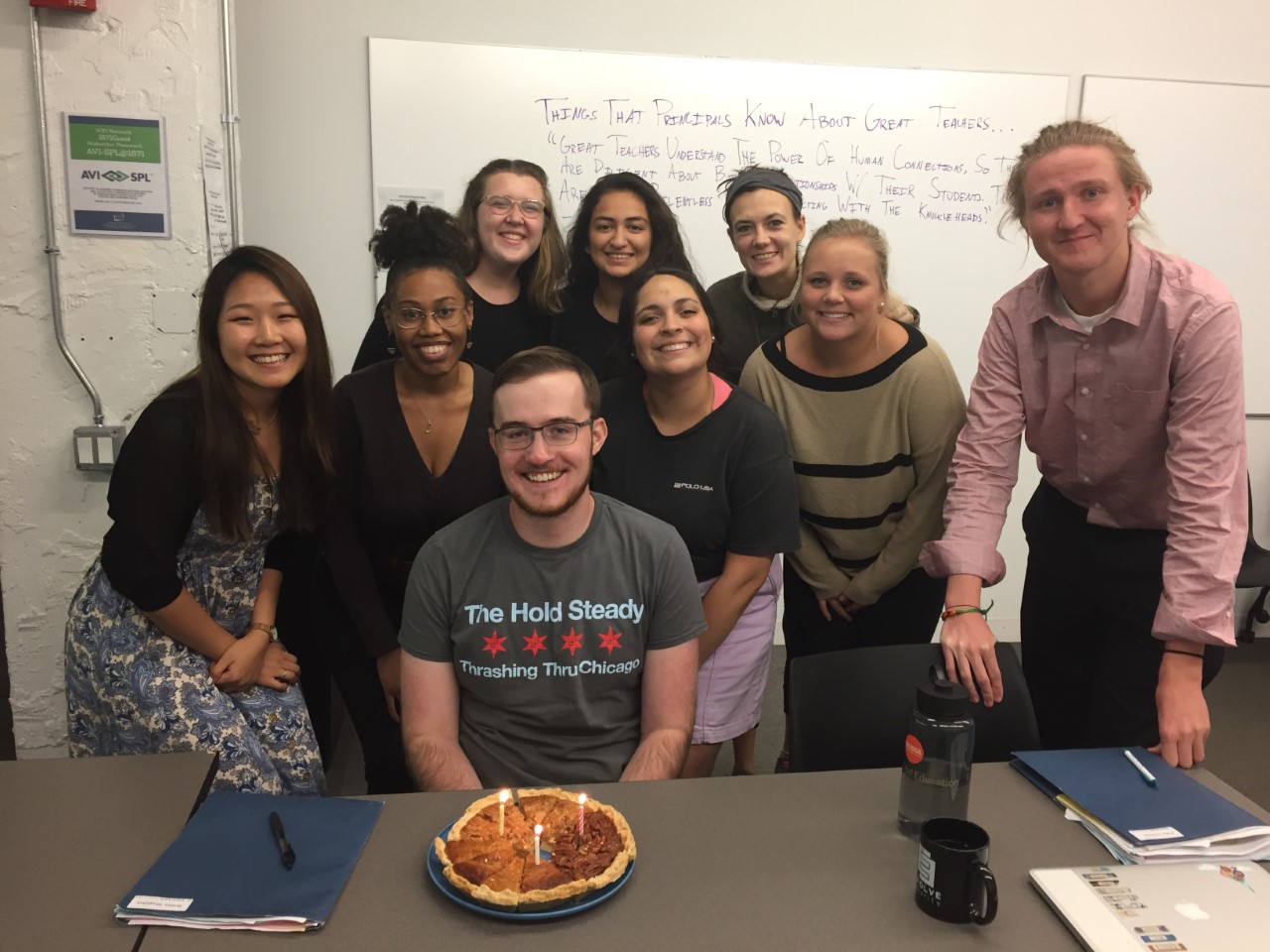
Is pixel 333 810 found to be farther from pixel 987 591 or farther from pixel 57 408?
pixel 987 591

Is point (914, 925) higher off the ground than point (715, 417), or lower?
lower

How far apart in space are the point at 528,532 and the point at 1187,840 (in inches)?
44.3

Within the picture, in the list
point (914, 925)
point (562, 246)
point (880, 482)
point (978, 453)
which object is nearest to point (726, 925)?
point (914, 925)

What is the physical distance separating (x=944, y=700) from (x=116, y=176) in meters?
2.73

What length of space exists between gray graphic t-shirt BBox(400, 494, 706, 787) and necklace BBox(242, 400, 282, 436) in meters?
0.52

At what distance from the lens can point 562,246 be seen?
2619 mm

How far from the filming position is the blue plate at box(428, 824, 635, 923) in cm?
103

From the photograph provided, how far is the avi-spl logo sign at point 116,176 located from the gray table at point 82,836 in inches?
76.5

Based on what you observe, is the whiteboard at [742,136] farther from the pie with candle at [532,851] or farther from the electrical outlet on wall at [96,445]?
the pie with candle at [532,851]

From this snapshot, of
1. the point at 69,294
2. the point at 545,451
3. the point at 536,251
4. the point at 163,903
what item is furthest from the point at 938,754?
the point at 69,294

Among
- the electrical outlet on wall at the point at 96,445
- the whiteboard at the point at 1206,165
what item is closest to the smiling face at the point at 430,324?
the electrical outlet on wall at the point at 96,445

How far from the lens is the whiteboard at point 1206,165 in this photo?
3.78 meters

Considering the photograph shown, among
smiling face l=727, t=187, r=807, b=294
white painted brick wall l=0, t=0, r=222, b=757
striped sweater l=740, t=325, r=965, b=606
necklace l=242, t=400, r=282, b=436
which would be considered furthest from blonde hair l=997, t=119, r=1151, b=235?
white painted brick wall l=0, t=0, r=222, b=757

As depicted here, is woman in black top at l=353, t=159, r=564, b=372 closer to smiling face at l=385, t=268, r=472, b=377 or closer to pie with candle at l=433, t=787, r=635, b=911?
smiling face at l=385, t=268, r=472, b=377
